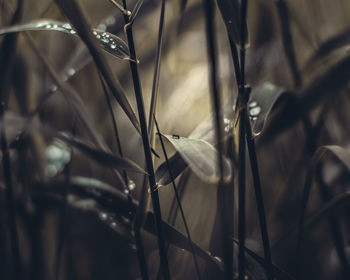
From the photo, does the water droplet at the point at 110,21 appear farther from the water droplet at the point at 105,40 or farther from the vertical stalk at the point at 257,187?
the vertical stalk at the point at 257,187

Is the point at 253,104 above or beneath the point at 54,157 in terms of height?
above

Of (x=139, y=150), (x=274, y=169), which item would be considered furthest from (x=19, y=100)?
(x=274, y=169)

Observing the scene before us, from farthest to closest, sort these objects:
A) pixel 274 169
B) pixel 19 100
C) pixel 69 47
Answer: pixel 69 47 → pixel 274 169 → pixel 19 100

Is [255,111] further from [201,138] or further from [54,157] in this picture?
[54,157]

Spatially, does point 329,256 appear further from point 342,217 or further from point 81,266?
point 81,266

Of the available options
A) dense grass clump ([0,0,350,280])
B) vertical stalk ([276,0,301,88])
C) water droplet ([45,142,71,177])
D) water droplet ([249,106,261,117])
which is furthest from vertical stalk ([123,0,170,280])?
water droplet ([45,142,71,177])

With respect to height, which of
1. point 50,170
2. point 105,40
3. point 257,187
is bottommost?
point 50,170

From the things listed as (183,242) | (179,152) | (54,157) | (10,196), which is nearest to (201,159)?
(179,152)

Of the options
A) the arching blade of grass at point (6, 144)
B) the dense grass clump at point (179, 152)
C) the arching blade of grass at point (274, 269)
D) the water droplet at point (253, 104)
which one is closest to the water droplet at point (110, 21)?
the dense grass clump at point (179, 152)
